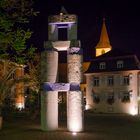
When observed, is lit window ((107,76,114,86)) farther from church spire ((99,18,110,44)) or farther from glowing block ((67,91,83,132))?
glowing block ((67,91,83,132))

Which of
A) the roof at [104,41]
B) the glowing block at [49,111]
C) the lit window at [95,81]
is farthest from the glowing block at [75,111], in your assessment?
the roof at [104,41]

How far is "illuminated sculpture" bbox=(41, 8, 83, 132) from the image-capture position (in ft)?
82.6

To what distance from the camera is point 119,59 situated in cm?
6469

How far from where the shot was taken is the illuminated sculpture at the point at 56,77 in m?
A: 25.2

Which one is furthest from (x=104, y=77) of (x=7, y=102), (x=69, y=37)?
(x=69, y=37)

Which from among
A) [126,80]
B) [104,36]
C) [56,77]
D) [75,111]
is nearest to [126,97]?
[126,80]

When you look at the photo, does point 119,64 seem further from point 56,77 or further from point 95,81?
point 56,77

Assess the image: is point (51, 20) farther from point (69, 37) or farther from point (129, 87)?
point (129, 87)

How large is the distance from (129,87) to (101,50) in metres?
21.3

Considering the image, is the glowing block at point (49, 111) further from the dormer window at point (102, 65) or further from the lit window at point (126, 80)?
the dormer window at point (102, 65)

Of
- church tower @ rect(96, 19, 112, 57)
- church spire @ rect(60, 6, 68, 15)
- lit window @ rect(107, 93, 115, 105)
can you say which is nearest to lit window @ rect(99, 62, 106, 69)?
lit window @ rect(107, 93, 115, 105)

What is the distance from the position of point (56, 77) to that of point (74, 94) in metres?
1.92

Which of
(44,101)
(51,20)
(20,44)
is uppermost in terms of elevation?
(51,20)

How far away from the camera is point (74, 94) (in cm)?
2519
